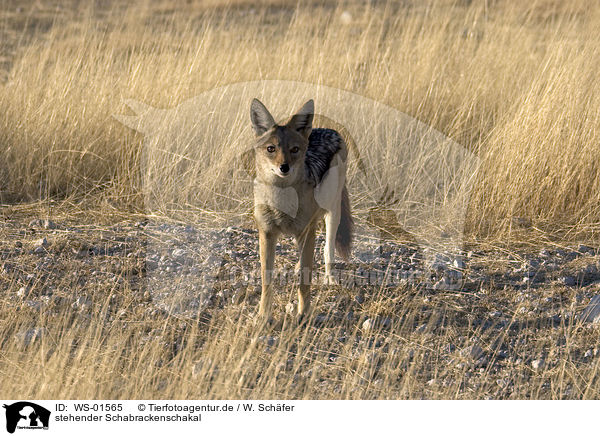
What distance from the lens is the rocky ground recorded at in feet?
13.3

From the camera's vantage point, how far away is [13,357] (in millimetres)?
3883

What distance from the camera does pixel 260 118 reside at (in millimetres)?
4031

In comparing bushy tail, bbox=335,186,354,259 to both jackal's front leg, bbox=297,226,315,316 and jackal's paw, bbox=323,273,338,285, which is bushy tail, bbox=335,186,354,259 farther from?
jackal's front leg, bbox=297,226,315,316

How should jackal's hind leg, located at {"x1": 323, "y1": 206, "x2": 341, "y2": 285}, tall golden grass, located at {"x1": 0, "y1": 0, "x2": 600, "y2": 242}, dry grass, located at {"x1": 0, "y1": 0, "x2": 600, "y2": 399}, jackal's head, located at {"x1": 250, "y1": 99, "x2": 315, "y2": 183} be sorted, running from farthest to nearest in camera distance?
tall golden grass, located at {"x1": 0, "y1": 0, "x2": 600, "y2": 242} → jackal's hind leg, located at {"x1": 323, "y1": 206, "x2": 341, "y2": 285} → jackal's head, located at {"x1": 250, "y1": 99, "x2": 315, "y2": 183} → dry grass, located at {"x1": 0, "y1": 0, "x2": 600, "y2": 399}

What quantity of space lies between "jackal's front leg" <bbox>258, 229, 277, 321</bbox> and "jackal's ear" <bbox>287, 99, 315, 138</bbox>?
0.62 m

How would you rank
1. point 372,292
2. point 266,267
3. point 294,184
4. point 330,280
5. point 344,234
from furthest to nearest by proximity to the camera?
1. point 344,234
2. point 330,280
3. point 372,292
4. point 266,267
5. point 294,184

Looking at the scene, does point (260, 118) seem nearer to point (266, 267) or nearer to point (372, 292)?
Answer: point (266, 267)

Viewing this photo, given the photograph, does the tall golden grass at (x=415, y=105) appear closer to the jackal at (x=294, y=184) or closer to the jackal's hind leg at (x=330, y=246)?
the jackal's hind leg at (x=330, y=246)

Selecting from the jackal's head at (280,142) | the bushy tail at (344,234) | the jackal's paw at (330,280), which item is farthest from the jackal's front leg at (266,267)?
the bushy tail at (344,234)

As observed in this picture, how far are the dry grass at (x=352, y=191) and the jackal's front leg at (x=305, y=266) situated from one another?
0.17 metres

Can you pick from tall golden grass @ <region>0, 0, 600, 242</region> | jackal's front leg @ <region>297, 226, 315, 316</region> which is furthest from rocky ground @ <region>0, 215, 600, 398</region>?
tall golden grass @ <region>0, 0, 600, 242</region>

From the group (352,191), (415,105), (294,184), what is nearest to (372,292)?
(294,184)

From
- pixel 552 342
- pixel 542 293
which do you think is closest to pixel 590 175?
pixel 542 293

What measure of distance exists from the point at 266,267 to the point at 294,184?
51cm
